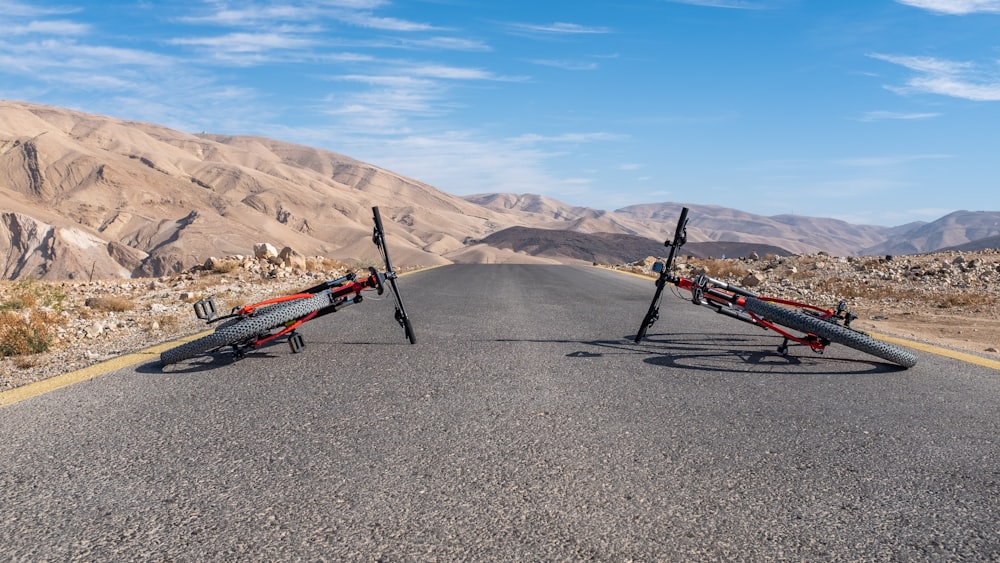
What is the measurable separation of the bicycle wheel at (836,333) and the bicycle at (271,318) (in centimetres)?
383

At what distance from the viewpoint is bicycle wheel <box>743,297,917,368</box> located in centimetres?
606

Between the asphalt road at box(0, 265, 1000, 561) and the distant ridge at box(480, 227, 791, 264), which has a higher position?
the distant ridge at box(480, 227, 791, 264)

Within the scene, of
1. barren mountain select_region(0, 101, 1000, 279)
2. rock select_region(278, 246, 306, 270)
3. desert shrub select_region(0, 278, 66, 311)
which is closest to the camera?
desert shrub select_region(0, 278, 66, 311)

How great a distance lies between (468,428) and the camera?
413 cm

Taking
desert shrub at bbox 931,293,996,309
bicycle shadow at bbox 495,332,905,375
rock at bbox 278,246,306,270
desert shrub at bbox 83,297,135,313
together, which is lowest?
desert shrub at bbox 83,297,135,313

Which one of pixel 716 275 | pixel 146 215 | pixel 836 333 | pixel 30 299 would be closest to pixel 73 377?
pixel 836 333

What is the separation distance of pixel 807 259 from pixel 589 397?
24847 mm

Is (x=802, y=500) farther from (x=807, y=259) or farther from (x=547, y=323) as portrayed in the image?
(x=807, y=259)

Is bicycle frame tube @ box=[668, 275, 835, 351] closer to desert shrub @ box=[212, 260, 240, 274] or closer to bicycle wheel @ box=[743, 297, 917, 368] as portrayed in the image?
bicycle wheel @ box=[743, 297, 917, 368]

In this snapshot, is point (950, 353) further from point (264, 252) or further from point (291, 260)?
point (264, 252)

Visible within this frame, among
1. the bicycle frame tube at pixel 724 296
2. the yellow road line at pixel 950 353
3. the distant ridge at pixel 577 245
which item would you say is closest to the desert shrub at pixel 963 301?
the yellow road line at pixel 950 353

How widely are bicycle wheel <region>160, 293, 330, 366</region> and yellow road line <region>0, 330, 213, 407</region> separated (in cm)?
51

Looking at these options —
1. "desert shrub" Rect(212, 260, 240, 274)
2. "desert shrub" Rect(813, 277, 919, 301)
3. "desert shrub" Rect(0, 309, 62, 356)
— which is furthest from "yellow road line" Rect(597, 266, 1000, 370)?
"desert shrub" Rect(212, 260, 240, 274)

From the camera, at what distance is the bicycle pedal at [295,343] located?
6.74 m
